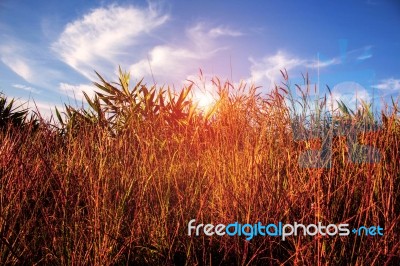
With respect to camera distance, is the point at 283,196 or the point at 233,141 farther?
A: the point at 233,141

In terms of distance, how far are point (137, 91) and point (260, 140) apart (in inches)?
115

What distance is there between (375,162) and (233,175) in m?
0.90

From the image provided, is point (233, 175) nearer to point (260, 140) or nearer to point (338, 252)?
point (260, 140)

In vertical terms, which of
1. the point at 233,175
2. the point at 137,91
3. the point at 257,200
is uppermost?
the point at 137,91

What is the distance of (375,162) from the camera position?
2.04 meters

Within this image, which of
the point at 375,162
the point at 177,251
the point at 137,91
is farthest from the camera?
the point at 137,91

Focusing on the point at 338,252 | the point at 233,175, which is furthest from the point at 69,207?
the point at 338,252

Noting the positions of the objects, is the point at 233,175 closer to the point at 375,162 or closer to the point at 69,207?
the point at 375,162

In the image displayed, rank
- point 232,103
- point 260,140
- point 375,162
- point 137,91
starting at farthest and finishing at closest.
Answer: point 137,91 < point 232,103 < point 260,140 < point 375,162

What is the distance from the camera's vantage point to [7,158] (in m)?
2.33

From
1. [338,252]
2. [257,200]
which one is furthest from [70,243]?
[338,252]

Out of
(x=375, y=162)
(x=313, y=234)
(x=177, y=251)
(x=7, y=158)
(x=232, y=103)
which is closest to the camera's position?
(x=313, y=234)

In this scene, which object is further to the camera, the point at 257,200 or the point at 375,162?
the point at 375,162

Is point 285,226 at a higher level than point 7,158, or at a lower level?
lower
